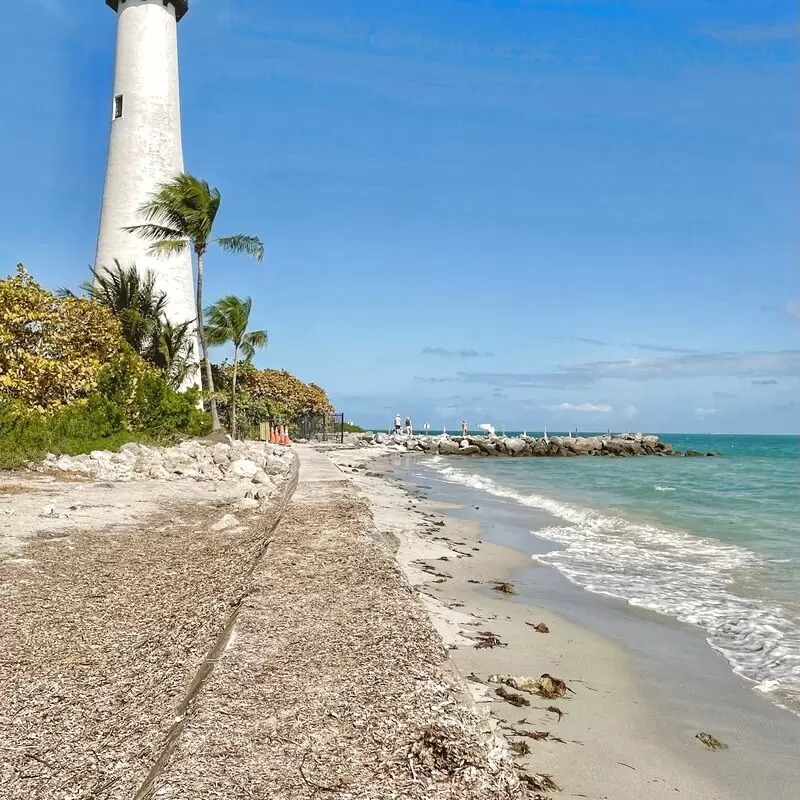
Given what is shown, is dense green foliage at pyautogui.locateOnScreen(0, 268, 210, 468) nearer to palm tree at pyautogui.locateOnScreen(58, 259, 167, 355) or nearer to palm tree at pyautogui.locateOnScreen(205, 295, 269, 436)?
palm tree at pyautogui.locateOnScreen(58, 259, 167, 355)

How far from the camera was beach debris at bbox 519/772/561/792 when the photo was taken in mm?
2746

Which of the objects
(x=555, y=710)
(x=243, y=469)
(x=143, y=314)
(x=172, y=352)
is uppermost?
(x=143, y=314)

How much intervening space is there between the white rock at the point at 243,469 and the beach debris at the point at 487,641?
25.9 feet

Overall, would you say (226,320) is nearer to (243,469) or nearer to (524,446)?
(243,469)

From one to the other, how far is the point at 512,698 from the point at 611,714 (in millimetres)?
590

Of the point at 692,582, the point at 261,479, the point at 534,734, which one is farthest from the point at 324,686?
the point at 261,479

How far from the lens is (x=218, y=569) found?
505 centimetres

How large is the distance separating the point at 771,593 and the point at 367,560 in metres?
4.72

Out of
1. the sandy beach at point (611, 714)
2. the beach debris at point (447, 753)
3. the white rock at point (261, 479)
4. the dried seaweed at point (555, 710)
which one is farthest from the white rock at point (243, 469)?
the beach debris at point (447, 753)

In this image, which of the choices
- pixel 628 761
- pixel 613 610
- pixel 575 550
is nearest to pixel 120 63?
pixel 575 550

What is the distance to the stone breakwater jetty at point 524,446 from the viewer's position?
47438mm

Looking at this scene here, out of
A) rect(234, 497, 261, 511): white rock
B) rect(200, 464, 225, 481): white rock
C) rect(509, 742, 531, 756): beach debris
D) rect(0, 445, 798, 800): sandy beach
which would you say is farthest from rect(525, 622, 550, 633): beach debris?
rect(200, 464, 225, 481): white rock

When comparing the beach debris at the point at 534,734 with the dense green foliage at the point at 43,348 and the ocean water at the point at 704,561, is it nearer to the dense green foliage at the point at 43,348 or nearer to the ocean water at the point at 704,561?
the ocean water at the point at 704,561

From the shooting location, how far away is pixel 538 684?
389cm
